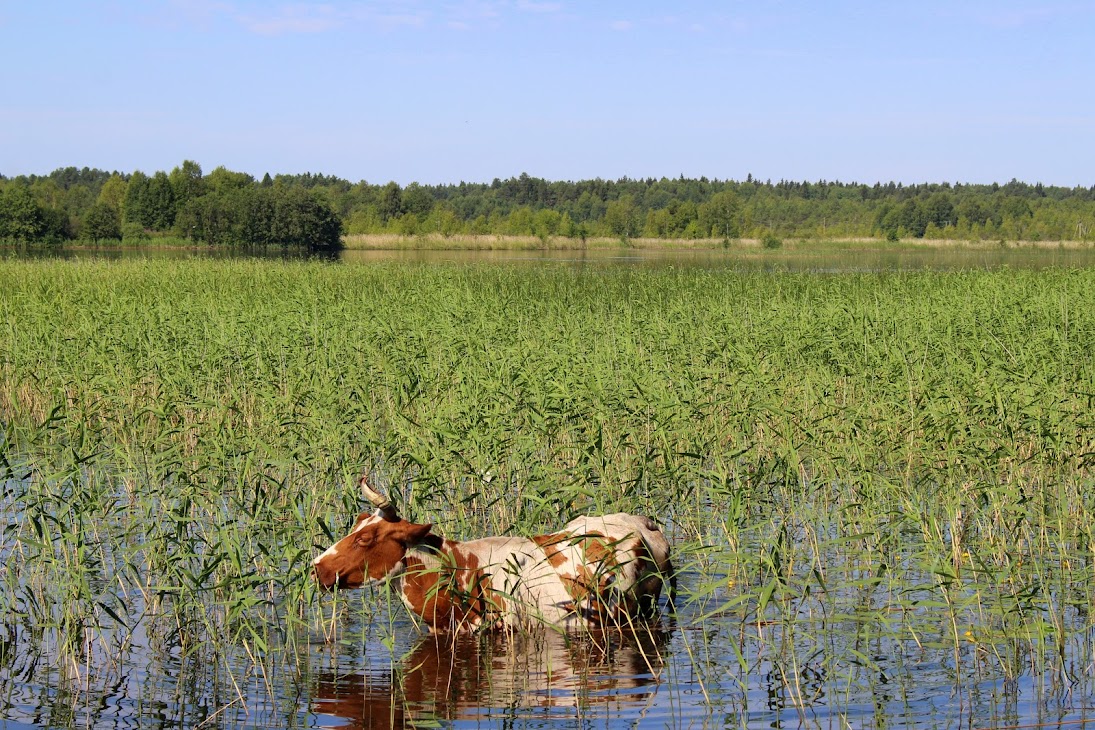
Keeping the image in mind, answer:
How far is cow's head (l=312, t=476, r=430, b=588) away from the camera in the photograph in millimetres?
6211

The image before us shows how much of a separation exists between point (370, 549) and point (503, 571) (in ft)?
2.83

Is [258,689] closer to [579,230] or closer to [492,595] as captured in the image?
[492,595]

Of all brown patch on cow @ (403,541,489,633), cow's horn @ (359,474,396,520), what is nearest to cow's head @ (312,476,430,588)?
cow's horn @ (359,474,396,520)

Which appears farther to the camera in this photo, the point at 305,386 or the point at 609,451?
the point at 305,386

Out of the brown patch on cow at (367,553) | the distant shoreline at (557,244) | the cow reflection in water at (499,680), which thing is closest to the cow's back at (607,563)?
the cow reflection in water at (499,680)

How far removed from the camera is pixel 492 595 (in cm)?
656

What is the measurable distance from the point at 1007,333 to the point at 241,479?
10.8 meters

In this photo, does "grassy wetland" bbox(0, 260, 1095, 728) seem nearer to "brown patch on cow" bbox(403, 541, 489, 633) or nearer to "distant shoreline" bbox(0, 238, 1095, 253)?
"brown patch on cow" bbox(403, 541, 489, 633)

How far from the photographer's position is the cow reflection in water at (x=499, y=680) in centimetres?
570

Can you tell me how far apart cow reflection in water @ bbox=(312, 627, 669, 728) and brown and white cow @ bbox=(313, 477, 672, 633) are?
145mm

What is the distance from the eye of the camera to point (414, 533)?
6.29m

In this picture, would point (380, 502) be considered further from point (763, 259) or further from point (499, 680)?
point (763, 259)

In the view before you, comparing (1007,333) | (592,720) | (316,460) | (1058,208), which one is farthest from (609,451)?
(1058,208)

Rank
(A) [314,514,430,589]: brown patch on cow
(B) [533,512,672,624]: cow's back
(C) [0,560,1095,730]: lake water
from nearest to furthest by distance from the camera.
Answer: (C) [0,560,1095,730]: lake water, (A) [314,514,430,589]: brown patch on cow, (B) [533,512,672,624]: cow's back
